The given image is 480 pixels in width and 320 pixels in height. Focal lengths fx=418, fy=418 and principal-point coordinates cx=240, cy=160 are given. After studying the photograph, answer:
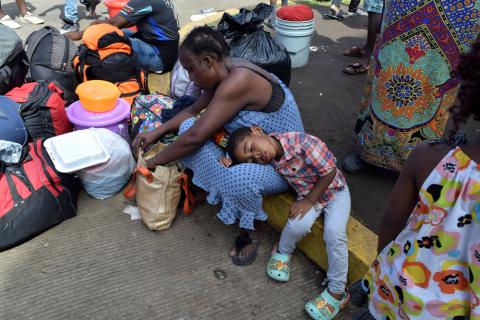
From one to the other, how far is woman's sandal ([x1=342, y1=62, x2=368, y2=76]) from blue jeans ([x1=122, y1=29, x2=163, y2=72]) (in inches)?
77.7

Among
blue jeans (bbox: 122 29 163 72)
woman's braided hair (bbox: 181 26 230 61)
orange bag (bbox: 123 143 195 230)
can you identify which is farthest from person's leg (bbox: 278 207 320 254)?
blue jeans (bbox: 122 29 163 72)

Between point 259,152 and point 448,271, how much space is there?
1193 millimetres

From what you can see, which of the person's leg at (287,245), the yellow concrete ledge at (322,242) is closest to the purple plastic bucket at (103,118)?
the yellow concrete ledge at (322,242)

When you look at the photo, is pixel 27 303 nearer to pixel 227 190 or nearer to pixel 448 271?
pixel 227 190

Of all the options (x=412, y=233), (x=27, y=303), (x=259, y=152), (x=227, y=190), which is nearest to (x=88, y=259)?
(x=27, y=303)

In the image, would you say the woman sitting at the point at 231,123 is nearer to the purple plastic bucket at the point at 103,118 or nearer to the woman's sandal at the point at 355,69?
the purple plastic bucket at the point at 103,118

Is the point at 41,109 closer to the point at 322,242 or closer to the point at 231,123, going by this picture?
the point at 231,123

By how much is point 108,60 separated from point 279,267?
222 centimetres

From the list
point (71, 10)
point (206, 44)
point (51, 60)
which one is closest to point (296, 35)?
point (206, 44)

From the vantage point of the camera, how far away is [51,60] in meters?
3.46

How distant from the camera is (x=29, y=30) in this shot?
5.50 metres

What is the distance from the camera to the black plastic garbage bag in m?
3.40

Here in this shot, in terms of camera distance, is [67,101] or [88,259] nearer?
[88,259]

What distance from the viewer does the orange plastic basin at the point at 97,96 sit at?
9.95 feet
